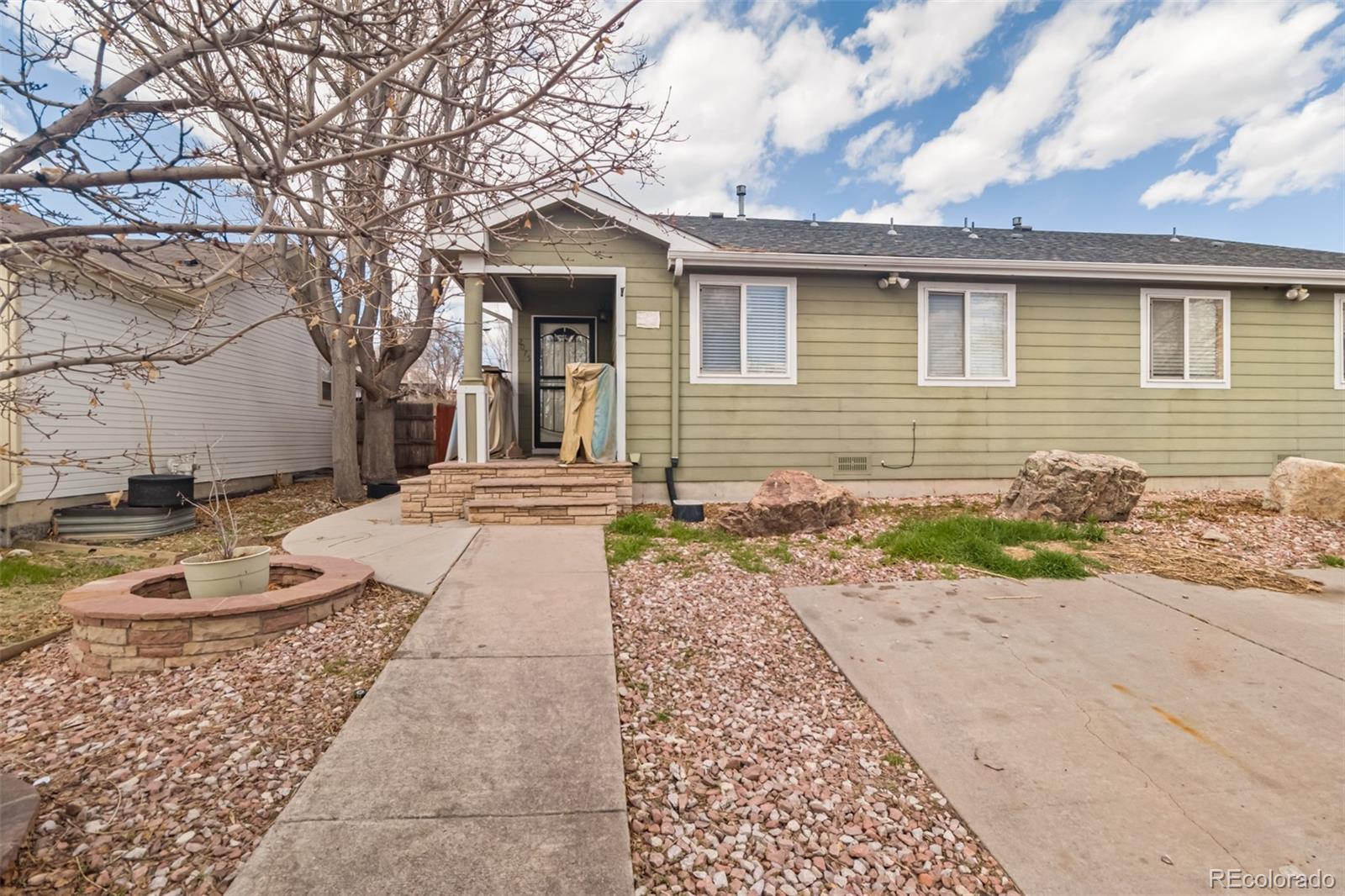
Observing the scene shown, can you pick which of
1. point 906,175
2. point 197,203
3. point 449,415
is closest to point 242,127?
point 197,203

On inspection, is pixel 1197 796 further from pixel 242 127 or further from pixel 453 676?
pixel 242 127

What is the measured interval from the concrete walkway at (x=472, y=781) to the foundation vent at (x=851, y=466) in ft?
15.8

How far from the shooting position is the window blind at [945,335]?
7.09m

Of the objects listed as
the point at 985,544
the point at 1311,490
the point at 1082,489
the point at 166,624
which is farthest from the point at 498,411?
the point at 1311,490

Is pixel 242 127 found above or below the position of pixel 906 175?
below

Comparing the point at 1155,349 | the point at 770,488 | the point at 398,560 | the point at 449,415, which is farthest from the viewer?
the point at 449,415

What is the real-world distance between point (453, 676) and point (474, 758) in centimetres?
65

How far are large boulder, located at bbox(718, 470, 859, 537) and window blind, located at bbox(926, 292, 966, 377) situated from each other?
9.52 feet

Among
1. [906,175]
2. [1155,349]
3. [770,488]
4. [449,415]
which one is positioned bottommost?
[770,488]

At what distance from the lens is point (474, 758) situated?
1896 millimetres

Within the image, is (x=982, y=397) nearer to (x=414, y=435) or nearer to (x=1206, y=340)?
(x=1206, y=340)

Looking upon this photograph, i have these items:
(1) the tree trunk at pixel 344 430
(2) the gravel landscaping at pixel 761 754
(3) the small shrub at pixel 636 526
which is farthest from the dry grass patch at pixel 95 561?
(2) the gravel landscaping at pixel 761 754

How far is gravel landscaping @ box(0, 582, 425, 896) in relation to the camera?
1.50 m

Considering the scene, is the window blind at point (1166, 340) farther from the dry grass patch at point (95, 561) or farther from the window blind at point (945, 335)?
the dry grass patch at point (95, 561)
